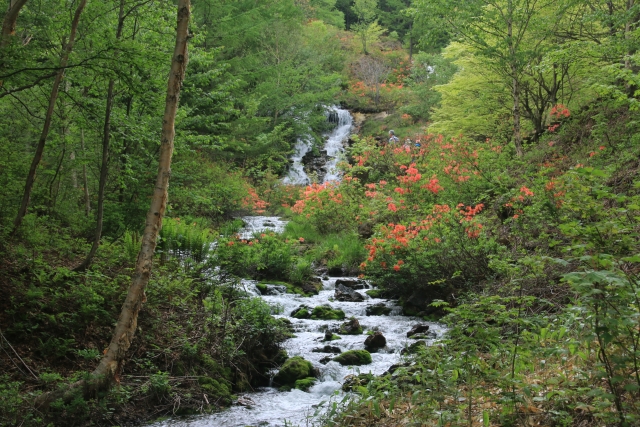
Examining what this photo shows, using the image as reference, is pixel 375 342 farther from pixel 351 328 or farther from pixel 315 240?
pixel 315 240

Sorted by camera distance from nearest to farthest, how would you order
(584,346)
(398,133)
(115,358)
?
(584,346) → (115,358) → (398,133)

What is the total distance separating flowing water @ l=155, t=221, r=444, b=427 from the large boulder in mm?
132

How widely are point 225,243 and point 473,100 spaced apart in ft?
28.4

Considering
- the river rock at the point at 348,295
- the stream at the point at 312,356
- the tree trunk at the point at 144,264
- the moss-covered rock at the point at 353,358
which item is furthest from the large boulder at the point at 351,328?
the tree trunk at the point at 144,264

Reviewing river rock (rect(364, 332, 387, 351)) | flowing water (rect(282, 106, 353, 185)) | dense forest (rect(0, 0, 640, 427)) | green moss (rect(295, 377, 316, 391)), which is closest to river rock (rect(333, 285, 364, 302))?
dense forest (rect(0, 0, 640, 427))

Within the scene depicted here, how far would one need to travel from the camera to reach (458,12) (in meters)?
A: 10.4

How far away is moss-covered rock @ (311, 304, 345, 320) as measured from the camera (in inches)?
311

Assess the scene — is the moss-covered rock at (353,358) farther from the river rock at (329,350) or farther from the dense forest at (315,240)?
the dense forest at (315,240)

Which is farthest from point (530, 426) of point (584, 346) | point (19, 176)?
point (19, 176)

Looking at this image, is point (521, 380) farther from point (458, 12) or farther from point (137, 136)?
point (458, 12)

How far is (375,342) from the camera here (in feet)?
21.5

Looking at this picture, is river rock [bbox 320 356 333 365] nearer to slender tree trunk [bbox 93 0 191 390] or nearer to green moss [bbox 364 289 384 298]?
slender tree trunk [bbox 93 0 191 390]

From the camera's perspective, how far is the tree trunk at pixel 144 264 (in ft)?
13.0

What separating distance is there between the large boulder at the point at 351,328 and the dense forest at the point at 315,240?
1038 mm
